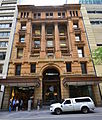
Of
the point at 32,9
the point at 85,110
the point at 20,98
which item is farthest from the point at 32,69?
the point at 32,9

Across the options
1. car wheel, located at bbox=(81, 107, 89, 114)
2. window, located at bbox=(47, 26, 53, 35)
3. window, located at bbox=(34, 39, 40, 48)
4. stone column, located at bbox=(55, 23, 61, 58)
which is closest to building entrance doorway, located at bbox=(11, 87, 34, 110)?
→ stone column, located at bbox=(55, 23, 61, 58)

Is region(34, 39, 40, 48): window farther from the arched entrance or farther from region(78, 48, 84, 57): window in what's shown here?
region(78, 48, 84, 57): window

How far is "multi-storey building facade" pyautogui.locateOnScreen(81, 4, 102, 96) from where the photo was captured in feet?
79.0

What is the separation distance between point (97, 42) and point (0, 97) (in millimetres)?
23318

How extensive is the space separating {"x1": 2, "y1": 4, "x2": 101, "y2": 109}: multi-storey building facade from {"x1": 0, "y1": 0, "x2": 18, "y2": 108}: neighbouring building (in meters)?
1.07

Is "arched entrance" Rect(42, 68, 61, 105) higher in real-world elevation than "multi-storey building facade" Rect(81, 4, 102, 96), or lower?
lower

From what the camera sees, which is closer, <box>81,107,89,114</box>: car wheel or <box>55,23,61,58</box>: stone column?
<box>81,107,89,114</box>: car wheel

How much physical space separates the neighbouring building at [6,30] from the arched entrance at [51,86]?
26.0 feet

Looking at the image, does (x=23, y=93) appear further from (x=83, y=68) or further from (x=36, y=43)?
(x=83, y=68)

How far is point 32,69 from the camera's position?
21.7 metres

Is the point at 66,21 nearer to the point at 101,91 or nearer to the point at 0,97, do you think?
the point at 101,91

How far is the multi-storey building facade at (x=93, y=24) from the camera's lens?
24.1 metres

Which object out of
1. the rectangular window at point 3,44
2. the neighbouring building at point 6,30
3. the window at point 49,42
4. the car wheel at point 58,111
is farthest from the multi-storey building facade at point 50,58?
the car wheel at point 58,111

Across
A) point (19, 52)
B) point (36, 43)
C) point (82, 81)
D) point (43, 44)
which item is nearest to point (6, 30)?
point (19, 52)
